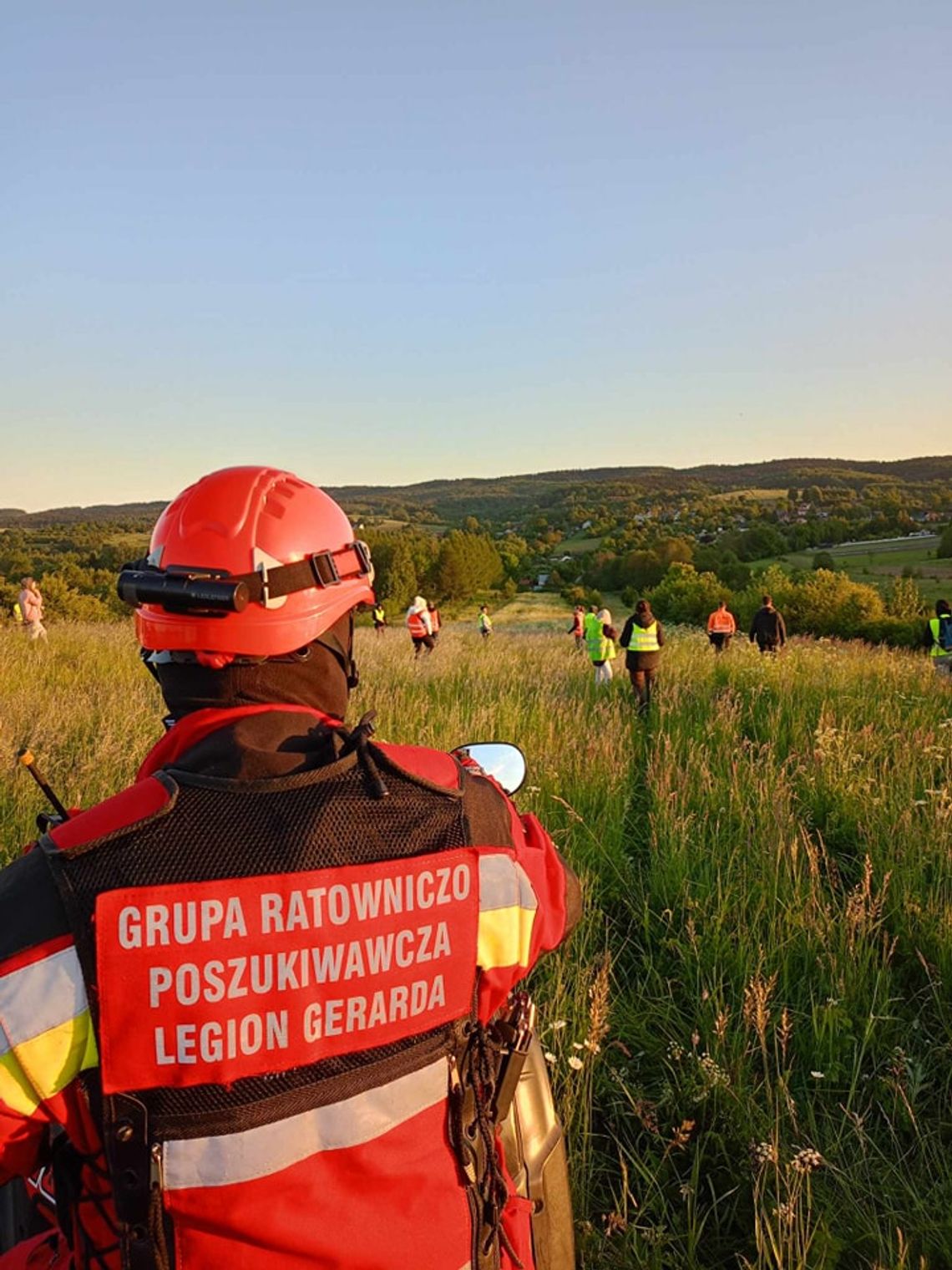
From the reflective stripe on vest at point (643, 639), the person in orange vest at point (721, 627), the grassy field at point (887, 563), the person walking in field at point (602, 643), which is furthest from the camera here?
the grassy field at point (887, 563)

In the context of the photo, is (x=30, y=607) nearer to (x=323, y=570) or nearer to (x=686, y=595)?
(x=323, y=570)

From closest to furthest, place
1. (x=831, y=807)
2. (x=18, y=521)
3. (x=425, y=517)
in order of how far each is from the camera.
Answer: (x=831, y=807)
(x=18, y=521)
(x=425, y=517)

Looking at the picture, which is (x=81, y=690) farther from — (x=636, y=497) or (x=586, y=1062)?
(x=636, y=497)

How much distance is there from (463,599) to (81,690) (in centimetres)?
9858

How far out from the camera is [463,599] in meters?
107

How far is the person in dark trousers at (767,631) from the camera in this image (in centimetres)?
1406

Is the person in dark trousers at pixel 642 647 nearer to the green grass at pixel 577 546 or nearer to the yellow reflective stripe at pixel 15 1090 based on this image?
the yellow reflective stripe at pixel 15 1090

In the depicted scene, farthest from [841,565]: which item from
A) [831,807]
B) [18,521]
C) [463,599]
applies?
[18,521]

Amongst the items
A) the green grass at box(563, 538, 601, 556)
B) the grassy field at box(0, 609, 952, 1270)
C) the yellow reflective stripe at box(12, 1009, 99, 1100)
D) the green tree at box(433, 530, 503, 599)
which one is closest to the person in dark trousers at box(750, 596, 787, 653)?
the grassy field at box(0, 609, 952, 1270)

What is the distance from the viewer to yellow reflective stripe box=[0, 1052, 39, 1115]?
1.17 m

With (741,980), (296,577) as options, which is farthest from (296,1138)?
(741,980)

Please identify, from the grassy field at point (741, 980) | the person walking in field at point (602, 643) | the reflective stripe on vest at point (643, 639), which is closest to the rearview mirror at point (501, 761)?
the grassy field at point (741, 980)

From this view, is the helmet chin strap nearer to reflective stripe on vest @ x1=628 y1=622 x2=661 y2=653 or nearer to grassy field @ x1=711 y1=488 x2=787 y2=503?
reflective stripe on vest @ x1=628 y1=622 x2=661 y2=653

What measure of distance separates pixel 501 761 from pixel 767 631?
1322 centimetres
